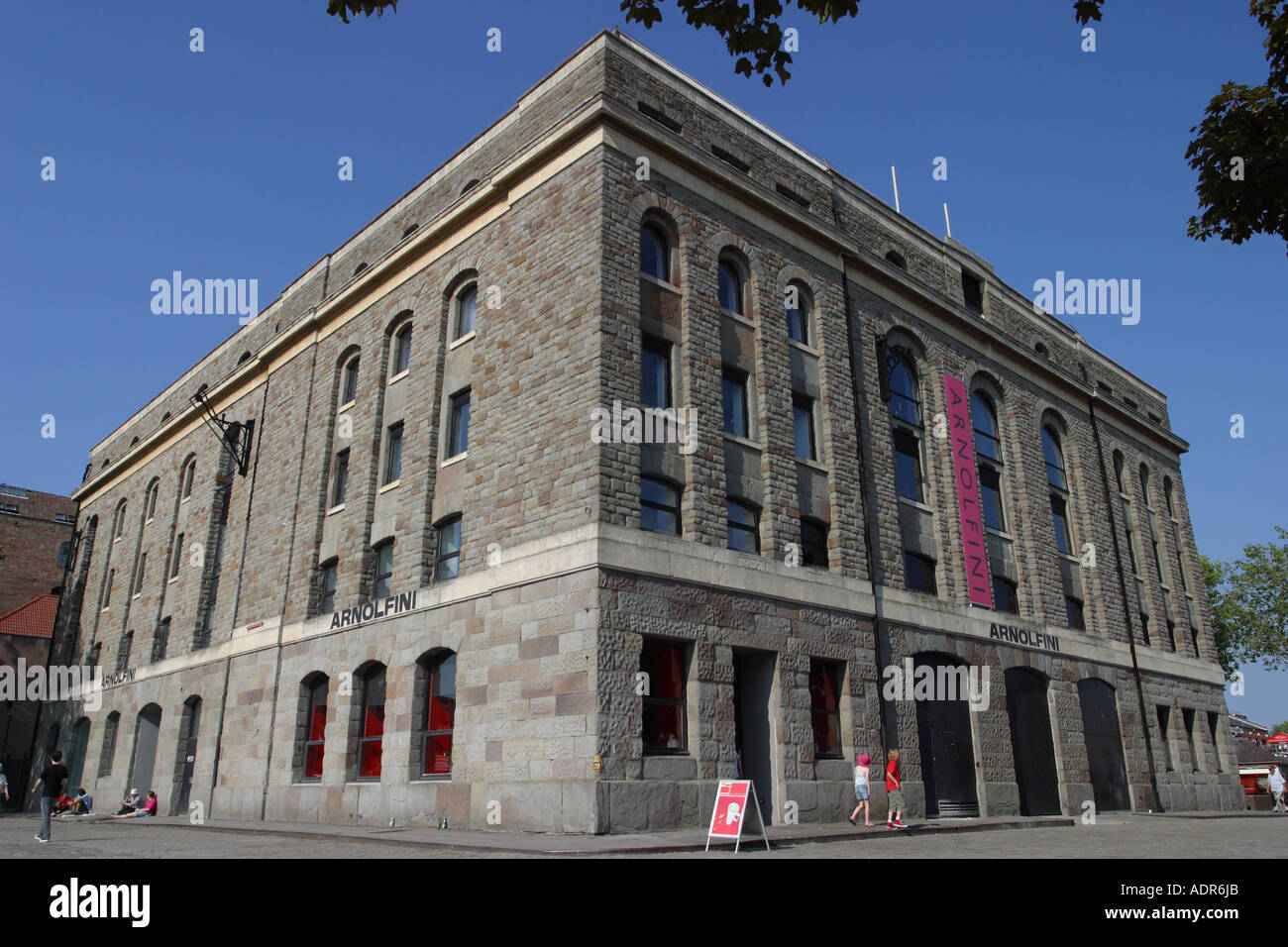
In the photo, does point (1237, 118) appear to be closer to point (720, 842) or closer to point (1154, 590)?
point (720, 842)

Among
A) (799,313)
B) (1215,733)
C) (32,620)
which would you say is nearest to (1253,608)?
(1215,733)

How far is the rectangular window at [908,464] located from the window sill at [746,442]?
5.62 metres

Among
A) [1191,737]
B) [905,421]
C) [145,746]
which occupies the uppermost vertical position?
[905,421]

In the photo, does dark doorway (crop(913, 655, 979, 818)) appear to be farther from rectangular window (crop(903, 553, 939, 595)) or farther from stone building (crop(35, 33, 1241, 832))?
rectangular window (crop(903, 553, 939, 595))

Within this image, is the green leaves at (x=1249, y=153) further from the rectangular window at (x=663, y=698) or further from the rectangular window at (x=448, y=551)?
the rectangular window at (x=448, y=551)

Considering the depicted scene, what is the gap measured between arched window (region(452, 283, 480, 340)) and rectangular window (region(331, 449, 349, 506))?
5502mm

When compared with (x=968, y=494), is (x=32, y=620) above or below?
above

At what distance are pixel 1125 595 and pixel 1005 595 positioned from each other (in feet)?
23.8

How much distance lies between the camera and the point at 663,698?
1656cm

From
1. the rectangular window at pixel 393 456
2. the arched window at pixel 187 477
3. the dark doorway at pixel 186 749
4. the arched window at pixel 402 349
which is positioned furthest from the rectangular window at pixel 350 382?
the arched window at pixel 187 477

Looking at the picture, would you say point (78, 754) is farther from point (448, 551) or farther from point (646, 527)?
point (646, 527)

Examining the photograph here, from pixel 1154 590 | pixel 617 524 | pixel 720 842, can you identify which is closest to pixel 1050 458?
pixel 1154 590
